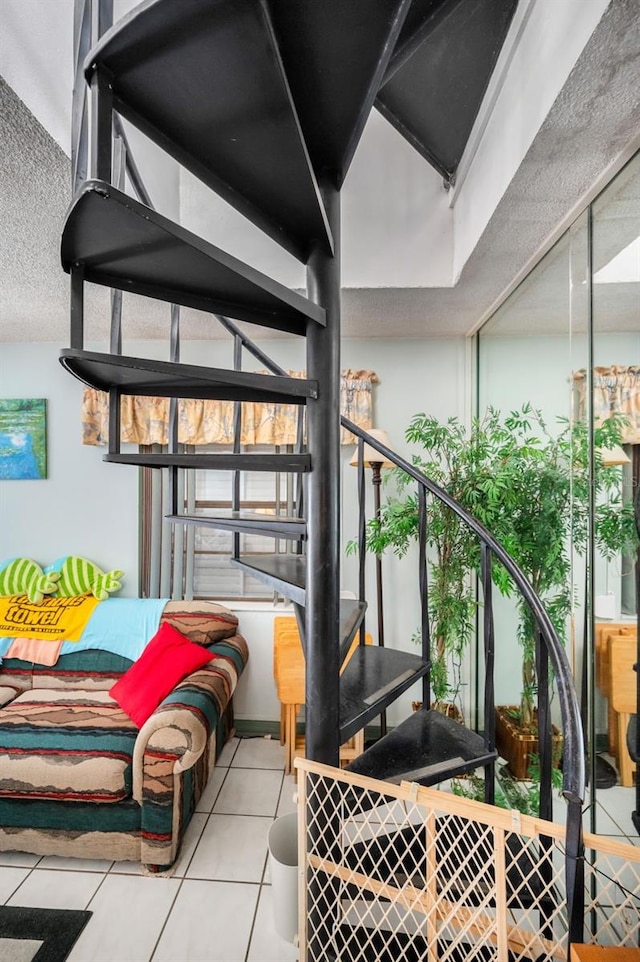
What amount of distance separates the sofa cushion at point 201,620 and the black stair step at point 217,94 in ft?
7.61

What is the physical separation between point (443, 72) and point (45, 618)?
3.25 metres

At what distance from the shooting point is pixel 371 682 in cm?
158

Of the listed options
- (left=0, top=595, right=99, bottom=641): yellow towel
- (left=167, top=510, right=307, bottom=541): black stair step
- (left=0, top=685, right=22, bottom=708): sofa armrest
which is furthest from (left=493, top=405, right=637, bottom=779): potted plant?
(left=0, top=685, right=22, bottom=708): sofa armrest

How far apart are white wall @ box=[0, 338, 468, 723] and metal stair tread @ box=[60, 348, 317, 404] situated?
64.8 inches

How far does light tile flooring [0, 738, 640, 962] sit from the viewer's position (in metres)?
1.66

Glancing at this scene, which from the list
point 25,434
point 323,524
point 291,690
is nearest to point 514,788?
point 291,690

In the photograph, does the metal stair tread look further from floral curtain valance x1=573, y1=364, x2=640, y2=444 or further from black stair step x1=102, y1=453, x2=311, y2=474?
floral curtain valance x1=573, y1=364, x2=640, y2=444

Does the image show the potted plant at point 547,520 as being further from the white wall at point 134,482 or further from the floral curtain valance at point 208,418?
the floral curtain valance at point 208,418

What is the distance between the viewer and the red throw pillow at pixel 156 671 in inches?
93.0

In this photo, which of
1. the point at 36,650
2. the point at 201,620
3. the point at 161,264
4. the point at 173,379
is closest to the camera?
the point at 161,264

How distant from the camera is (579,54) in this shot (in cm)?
107

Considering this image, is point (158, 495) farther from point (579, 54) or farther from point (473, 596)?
point (579, 54)

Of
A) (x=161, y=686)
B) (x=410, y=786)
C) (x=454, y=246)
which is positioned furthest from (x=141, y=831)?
(x=454, y=246)

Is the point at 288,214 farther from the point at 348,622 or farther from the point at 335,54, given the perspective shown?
the point at 348,622
